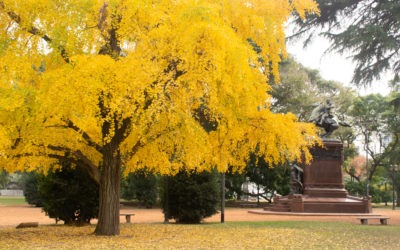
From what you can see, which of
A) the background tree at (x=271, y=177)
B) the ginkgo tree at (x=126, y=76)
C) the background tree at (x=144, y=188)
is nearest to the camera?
the ginkgo tree at (x=126, y=76)

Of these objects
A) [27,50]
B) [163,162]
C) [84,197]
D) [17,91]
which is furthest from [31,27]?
[84,197]

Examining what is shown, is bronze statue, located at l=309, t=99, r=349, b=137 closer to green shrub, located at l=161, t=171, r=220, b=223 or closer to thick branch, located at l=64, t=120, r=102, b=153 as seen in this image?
green shrub, located at l=161, t=171, r=220, b=223

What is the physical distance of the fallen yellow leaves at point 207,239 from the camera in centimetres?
1141

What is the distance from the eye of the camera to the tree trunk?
542 inches

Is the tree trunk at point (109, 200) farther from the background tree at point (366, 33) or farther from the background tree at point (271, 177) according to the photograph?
the background tree at point (271, 177)

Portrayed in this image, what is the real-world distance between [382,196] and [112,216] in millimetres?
47102

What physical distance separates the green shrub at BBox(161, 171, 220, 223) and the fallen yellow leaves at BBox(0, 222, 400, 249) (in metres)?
3.01

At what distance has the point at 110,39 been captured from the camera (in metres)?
13.4

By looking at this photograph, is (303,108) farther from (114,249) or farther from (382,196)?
(114,249)

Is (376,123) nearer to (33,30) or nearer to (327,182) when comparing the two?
(327,182)

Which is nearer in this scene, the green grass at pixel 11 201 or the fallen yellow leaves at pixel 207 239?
the fallen yellow leaves at pixel 207 239

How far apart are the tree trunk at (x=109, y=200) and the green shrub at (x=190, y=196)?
5243mm

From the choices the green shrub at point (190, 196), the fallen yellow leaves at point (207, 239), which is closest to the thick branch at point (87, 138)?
the fallen yellow leaves at point (207, 239)

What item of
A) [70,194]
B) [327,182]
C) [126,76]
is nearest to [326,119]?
[327,182]
